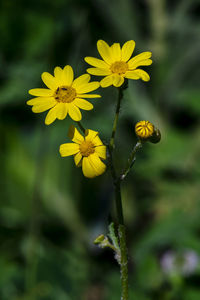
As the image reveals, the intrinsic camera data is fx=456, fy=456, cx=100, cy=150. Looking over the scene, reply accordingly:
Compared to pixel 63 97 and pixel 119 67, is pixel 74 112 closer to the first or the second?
pixel 63 97

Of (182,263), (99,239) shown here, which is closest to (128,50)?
(99,239)

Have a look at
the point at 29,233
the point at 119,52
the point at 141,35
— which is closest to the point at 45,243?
the point at 29,233

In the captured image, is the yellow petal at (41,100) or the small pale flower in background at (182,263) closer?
the yellow petal at (41,100)

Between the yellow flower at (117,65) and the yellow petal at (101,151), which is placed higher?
the yellow flower at (117,65)

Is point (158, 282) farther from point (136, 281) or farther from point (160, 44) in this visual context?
point (160, 44)

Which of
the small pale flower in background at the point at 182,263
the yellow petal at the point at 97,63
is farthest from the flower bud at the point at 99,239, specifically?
the small pale flower in background at the point at 182,263

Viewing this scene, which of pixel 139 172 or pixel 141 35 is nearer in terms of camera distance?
pixel 139 172

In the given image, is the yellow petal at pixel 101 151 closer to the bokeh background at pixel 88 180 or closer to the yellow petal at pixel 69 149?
the yellow petal at pixel 69 149
